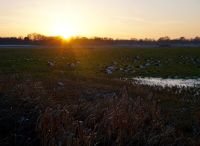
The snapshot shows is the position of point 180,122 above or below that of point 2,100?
below

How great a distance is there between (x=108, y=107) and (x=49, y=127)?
90.3 inches

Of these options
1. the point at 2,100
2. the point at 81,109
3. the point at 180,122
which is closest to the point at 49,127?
the point at 81,109

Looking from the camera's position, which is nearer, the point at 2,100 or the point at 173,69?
the point at 2,100

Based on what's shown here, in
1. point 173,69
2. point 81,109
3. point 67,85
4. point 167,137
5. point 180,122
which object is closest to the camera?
point 167,137

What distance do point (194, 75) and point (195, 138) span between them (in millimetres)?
18024

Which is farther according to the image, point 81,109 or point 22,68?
point 22,68

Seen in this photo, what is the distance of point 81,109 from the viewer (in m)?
10.9

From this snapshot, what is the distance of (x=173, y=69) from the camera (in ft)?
102

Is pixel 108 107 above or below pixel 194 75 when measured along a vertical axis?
above

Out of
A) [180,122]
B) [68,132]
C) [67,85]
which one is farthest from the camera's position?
[67,85]

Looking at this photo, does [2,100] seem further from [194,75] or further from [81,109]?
[194,75]

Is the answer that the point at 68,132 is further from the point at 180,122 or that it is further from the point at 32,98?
the point at 180,122

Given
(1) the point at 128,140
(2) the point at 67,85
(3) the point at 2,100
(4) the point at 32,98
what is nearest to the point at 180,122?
(1) the point at 128,140

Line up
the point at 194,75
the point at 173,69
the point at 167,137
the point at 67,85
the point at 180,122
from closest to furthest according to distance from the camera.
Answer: the point at 167,137 < the point at 180,122 < the point at 67,85 < the point at 194,75 < the point at 173,69
